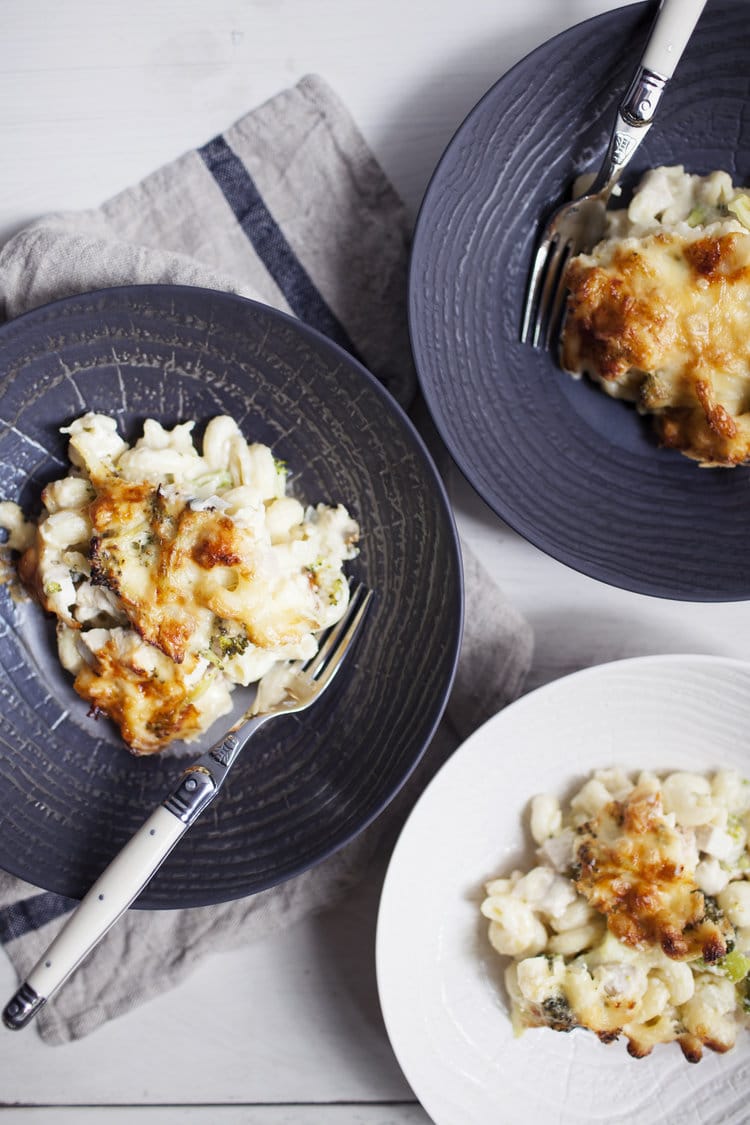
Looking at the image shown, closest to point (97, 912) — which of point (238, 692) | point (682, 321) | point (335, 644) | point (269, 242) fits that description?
point (238, 692)

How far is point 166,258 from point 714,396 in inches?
36.7

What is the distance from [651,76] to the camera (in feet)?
4.57

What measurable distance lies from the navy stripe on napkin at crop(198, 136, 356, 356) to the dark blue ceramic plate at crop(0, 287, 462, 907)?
0.19 meters

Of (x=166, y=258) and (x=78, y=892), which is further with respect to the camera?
(x=166, y=258)

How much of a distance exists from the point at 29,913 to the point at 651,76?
1.74 metres

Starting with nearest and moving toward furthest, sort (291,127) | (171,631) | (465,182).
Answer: (171,631), (465,182), (291,127)

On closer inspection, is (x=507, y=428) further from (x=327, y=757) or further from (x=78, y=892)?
(x=78, y=892)

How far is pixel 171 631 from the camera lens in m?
1.38

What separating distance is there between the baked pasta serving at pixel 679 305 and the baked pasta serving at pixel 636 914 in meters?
0.60

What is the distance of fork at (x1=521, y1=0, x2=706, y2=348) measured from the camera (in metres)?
1.37

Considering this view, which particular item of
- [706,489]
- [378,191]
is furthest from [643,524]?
[378,191]

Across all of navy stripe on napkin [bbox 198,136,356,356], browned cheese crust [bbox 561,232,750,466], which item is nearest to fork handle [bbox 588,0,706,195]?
browned cheese crust [bbox 561,232,750,466]

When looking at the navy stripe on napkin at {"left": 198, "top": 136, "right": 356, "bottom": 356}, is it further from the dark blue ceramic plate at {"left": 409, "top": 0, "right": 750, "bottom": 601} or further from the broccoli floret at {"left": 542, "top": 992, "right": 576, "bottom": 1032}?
the broccoli floret at {"left": 542, "top": 992, "right": 576, "bottom": 1032}

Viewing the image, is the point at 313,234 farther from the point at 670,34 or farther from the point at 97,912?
the point at 97,912
